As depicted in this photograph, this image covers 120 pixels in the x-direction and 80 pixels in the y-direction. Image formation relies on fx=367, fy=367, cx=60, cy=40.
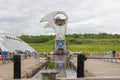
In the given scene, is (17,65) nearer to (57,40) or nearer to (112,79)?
(112,79)

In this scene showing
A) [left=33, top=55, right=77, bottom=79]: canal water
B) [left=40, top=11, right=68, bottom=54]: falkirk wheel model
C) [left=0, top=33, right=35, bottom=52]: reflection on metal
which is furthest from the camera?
[left=40, top=11, right=68, bottom=54]: falkirk wheel model

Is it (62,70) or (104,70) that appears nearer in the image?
(104,70)

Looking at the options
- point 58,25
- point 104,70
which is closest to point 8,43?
point 58,25

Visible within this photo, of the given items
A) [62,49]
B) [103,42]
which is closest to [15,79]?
[62,49]

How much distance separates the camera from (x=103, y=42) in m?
131

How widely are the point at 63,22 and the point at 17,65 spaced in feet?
173

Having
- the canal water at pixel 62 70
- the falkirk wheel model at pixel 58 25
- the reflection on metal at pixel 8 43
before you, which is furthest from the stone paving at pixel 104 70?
the falkirk wheel model at pixel 58 25

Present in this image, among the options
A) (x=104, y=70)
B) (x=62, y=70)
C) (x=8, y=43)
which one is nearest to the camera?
A: (x=104, y=70)

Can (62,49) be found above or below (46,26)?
below

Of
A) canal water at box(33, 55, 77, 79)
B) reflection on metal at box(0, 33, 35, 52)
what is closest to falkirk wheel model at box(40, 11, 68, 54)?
reflection on metal at box(0, 33, 35, 52)

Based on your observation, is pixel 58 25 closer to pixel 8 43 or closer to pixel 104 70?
pixel 8 43

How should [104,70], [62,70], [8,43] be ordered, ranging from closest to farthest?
[104,70]
[62,70]
[8,43]

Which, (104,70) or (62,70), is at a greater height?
(104,70)

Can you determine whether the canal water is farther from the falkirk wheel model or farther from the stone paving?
the falkirk wheel model
